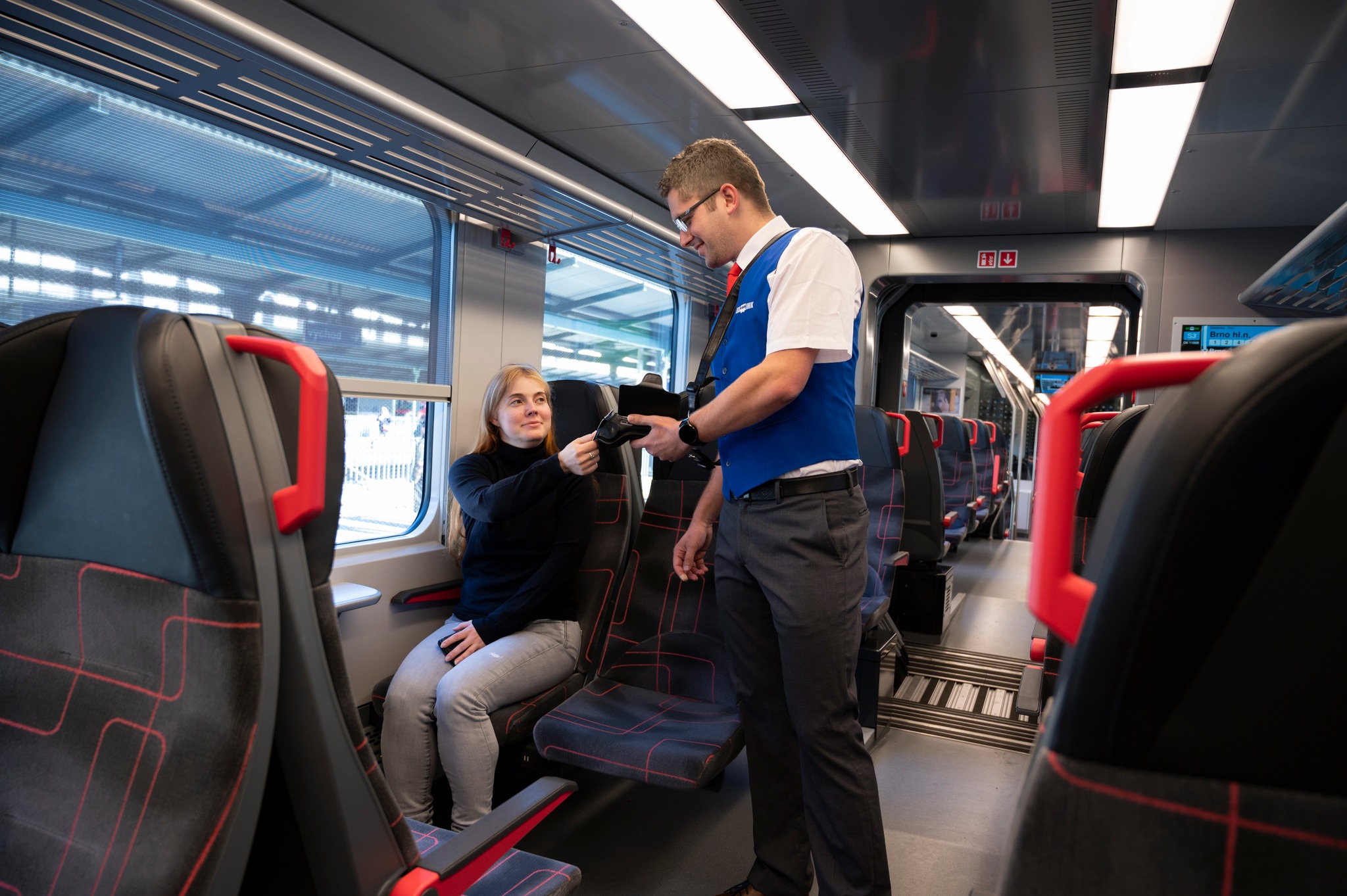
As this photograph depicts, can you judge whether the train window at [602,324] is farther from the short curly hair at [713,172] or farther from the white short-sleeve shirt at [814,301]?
the white short-sleeve shirt at [814,301]

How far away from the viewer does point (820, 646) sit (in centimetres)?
194

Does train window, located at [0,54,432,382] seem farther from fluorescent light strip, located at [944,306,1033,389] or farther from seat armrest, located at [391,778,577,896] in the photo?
fluorescent light strip, located at [944,306,1033,389]

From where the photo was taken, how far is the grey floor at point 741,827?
2.53m

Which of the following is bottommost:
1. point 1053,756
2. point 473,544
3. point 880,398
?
point 473,544

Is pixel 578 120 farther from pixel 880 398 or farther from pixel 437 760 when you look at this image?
pixel 880 398

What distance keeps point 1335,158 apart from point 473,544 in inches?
176

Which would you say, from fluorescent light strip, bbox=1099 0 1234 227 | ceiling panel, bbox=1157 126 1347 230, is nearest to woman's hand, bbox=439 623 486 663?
fluorescent light strip, bbox=1099 0 1234 227

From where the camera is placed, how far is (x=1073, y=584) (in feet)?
2.39

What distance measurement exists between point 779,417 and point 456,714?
55.6 inches

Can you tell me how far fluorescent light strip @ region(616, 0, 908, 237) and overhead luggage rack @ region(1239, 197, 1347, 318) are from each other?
2136 mm

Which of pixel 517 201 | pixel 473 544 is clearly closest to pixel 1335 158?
pixel 517 201

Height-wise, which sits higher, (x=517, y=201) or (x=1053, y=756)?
(x=517, y=201)

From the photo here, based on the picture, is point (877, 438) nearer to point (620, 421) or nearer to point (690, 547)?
point (690, 547)

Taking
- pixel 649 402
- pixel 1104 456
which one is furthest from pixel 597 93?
pixel 1104 456
